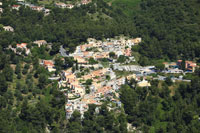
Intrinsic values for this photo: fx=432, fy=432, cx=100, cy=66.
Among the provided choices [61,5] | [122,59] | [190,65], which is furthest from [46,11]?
[190,65]

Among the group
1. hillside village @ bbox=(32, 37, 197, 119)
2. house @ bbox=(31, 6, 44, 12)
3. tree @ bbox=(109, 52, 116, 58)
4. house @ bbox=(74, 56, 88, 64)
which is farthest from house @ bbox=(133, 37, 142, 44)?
house @ bbox=(31, 6, 44, 12)

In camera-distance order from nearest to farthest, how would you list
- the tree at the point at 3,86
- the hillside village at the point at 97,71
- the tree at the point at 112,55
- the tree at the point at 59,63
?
Result: the tree at the point at 3,86, the hillside village at the point at 97,71, the tree at the point at 59,63, the tree at the point at 112,55

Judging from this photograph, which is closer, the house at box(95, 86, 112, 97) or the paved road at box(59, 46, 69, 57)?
the house at box(95, 86, 112, 97)

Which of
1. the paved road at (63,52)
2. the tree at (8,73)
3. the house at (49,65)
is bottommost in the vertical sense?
the paved road at (63,52)

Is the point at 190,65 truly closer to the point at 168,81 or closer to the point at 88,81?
the point at 168,81

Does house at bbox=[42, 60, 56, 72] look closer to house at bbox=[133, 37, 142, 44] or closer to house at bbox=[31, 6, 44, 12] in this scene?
house at bbox=[133, 37, 142, 44]

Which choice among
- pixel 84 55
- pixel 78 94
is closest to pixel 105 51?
pixel 84 55

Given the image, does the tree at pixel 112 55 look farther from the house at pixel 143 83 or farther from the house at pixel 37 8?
the house at pixel 37 8

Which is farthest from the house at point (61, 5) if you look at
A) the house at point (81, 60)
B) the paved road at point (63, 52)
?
the house at point (81, 60)

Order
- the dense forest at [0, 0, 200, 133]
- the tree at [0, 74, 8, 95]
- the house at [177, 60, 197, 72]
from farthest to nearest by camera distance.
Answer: the house at [177, 60, 197, 72], the tree at [0, 74, 8, 95], the dense forest at [0, 0, 200, 133]
